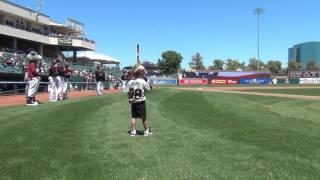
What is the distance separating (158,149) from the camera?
9312 millimetres

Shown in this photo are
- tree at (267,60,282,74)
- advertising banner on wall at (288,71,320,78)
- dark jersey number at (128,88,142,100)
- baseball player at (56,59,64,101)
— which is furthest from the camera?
tree at (267,60,282,74)

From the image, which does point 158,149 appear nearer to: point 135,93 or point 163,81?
point 135,93

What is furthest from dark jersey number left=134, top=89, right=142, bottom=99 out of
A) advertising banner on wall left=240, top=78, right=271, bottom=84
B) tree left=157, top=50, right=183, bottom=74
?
tree left=157, top=50, right=183, bottom=74

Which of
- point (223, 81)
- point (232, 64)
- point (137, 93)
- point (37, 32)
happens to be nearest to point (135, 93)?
point (137, 93)

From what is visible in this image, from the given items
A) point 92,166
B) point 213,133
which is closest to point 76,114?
point 213,133

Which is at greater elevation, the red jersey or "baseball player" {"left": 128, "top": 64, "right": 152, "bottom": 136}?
the red jersey

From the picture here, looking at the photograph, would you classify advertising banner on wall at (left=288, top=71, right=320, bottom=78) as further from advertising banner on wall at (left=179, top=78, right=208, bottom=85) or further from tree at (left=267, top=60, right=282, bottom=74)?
tree at (left=267, top=60, right=282, bottom=74)

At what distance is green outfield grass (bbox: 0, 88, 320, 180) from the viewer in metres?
Result: 7.53

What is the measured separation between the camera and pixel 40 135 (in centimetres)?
1071

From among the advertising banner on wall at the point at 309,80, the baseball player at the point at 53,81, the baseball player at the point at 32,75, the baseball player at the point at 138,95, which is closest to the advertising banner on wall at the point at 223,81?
the advertising banner on wall at the point at 309,80

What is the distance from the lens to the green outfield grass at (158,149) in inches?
297

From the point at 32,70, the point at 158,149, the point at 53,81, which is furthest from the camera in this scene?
the point at 53,81

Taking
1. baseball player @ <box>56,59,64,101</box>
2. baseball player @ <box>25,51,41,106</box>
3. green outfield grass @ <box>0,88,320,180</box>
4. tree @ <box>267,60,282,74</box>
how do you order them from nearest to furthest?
green outfield grass @ <box>0,88,320,180</box> → baseball player @ <box>25,51,41,106</box> → baseball player @ <box>56,59,64,101</box> → tree @ <box>267,60,282,74</box>

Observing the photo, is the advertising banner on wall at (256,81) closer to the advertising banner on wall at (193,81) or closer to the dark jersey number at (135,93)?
the advertising banner on wall at (193,81)
